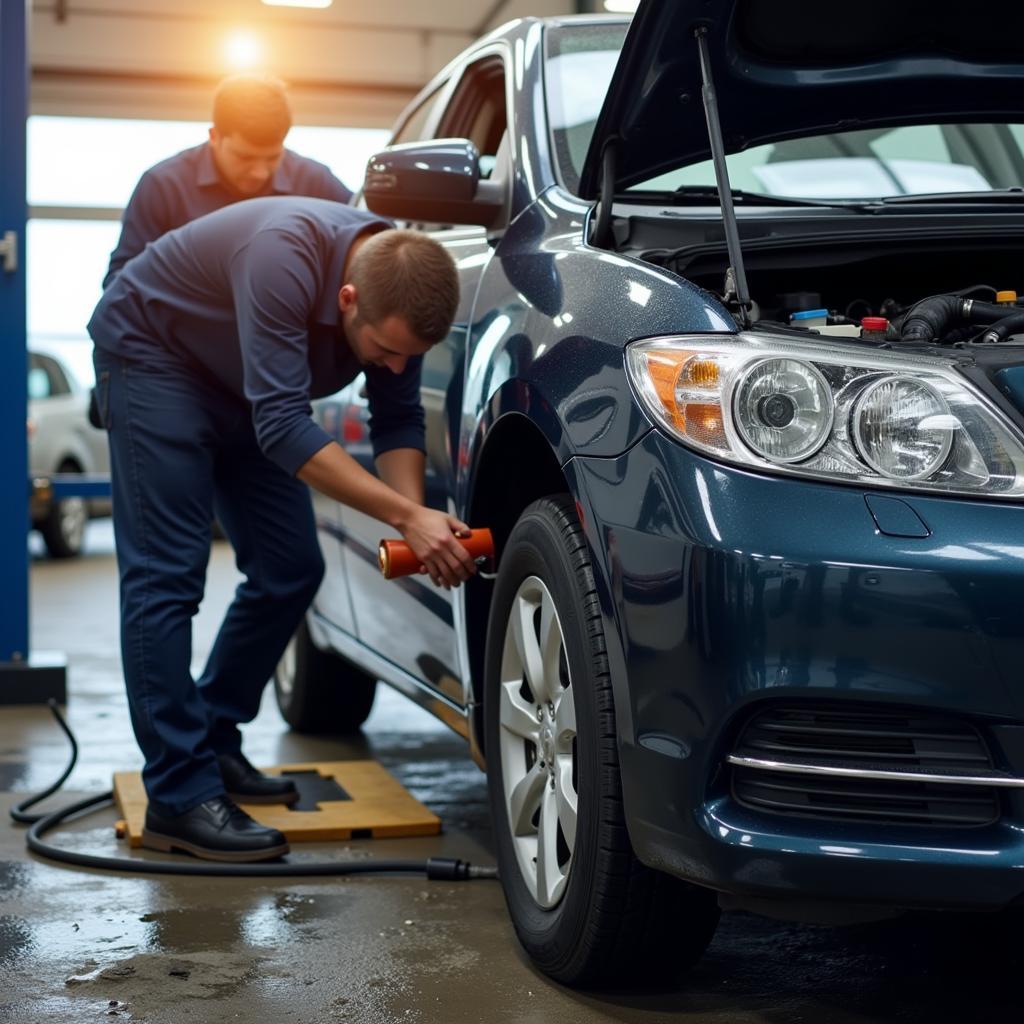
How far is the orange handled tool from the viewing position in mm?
2738

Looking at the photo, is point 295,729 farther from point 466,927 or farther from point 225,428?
point 466,927

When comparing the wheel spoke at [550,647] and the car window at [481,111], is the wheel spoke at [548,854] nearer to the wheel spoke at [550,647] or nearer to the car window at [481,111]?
the wheel spoke at [550,647]

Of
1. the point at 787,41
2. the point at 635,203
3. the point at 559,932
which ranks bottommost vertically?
the point at 559,932

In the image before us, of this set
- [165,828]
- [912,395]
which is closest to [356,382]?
[165,828]

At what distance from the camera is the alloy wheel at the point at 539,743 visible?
96.6 inches

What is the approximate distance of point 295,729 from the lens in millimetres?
4824

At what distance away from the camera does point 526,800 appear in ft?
8.63

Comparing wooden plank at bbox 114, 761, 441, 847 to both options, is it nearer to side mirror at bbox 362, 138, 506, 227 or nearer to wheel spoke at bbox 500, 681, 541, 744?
wheel spoke at bbox 500, 681, 541, 744

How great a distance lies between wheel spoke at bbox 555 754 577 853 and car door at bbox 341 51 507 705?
0.62m

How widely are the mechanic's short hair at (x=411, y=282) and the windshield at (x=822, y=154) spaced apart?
32cm

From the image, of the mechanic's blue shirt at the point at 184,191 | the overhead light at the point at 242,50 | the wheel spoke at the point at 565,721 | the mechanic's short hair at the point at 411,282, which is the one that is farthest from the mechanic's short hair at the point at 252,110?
the overhead light at the point at 242,50

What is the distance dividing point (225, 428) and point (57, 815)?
0.92m

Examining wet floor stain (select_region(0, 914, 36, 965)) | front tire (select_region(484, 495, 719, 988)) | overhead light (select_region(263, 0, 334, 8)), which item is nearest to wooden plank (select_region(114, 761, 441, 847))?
wet floor stain (select_region(0, 914, 36, 965))

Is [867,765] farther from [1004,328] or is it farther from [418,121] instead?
[418,121]
